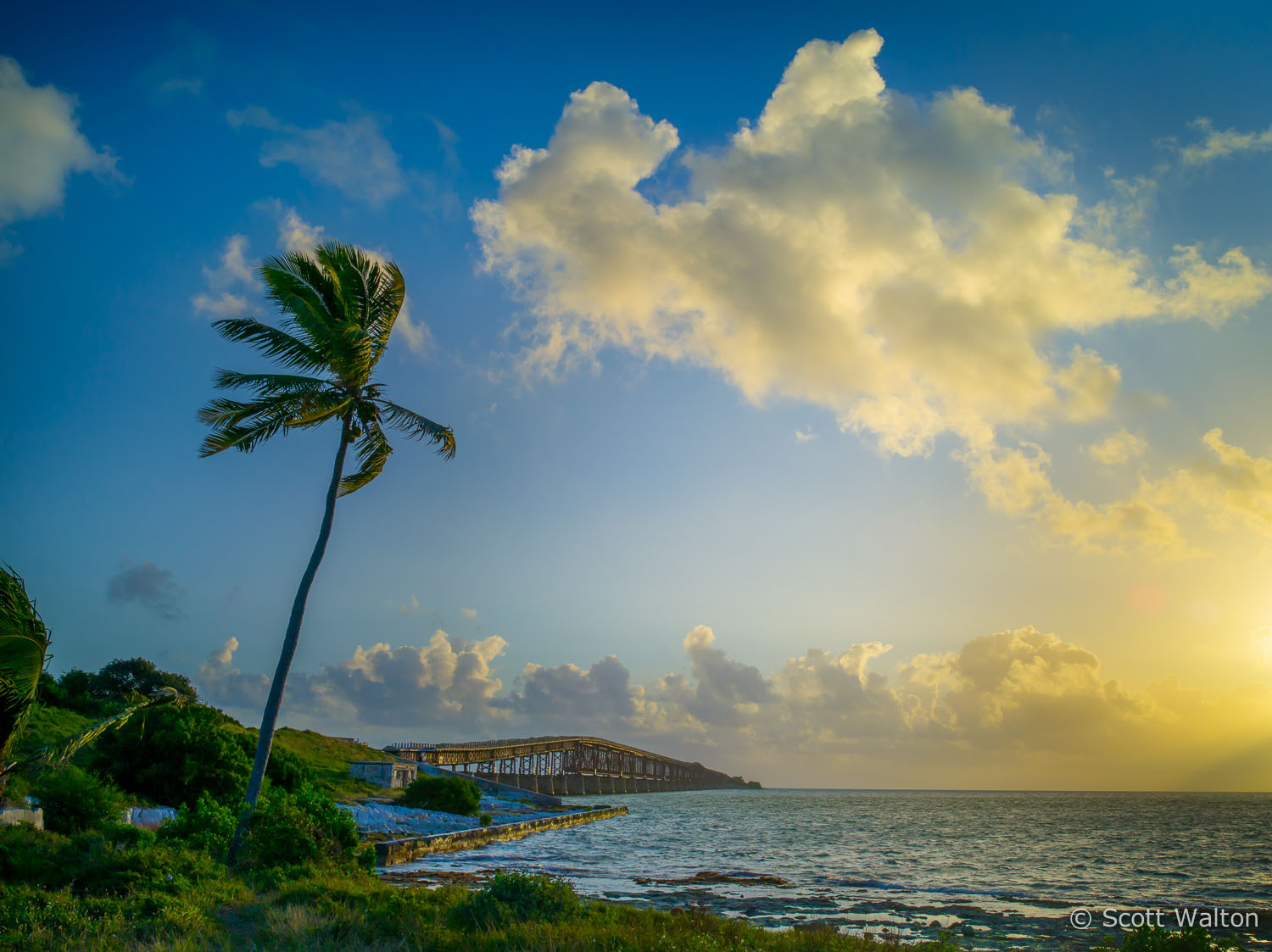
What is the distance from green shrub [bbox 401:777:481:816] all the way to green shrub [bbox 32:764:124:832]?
28129mm

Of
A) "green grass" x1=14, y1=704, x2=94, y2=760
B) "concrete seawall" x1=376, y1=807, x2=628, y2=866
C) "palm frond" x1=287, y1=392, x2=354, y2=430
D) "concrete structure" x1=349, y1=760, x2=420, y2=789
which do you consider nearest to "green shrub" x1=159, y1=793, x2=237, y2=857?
"concrete seawall" x1=376, y1=807, x2=628, y2=866

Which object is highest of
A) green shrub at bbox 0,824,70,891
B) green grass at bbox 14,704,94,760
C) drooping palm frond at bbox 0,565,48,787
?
drooping palm frond at bbox 0,565,48,787

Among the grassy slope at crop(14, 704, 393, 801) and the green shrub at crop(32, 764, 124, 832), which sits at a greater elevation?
the green shrub at crop(32, 764, 124, 832)

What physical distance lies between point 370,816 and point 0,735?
95.4ft

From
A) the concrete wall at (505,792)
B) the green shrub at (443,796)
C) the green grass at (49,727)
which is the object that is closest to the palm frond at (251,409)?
the green grass at (49,727)

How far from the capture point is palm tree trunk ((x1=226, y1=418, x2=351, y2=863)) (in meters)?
16.2

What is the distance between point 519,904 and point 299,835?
786 centimetres

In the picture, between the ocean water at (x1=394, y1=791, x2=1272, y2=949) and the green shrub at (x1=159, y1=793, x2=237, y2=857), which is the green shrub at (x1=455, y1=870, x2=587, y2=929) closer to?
the ocean water at (x1=394, y1=791, x2=1272, y2=949)

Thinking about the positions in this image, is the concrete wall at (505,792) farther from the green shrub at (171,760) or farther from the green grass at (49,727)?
the green shrub at (171,760)

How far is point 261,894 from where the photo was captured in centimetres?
1352

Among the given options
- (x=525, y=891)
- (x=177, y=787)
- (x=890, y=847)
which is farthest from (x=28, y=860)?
(x=890, y=847)

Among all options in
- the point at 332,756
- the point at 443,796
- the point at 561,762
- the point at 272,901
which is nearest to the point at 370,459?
the point at 272,901

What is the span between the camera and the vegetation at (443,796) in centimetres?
4475

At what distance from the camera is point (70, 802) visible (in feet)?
57.5
